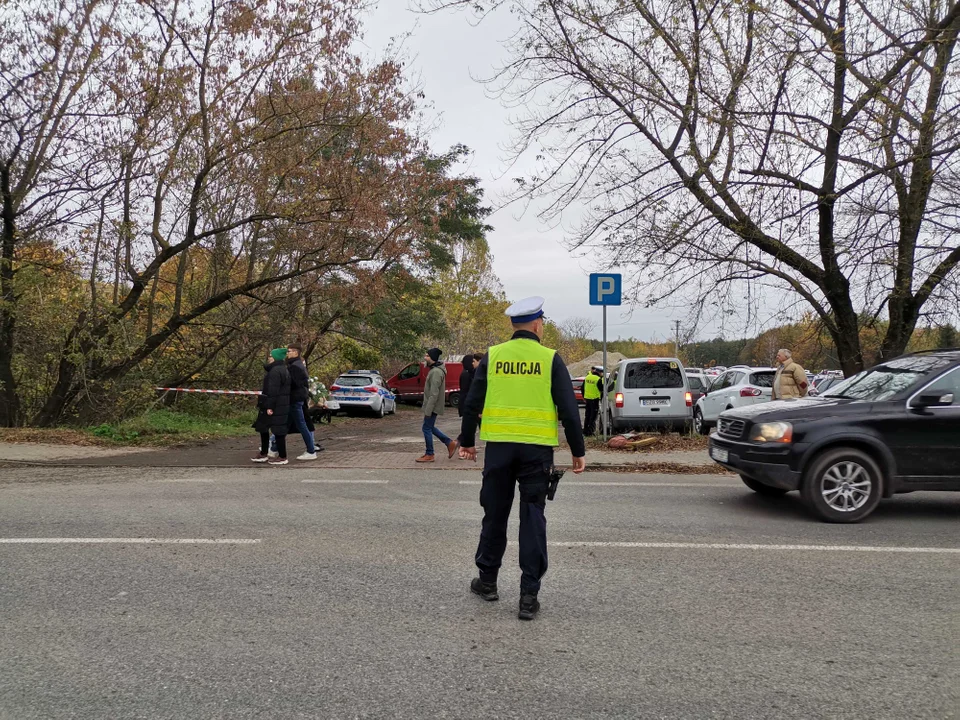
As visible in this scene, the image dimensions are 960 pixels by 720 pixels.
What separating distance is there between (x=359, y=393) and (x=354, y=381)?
54cm

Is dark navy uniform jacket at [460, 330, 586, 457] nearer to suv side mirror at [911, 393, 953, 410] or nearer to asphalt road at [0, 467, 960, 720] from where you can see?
asphalt road at [0, 467, 960, 720]

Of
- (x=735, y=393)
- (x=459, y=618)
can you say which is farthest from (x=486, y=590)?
(x=735, y=393)

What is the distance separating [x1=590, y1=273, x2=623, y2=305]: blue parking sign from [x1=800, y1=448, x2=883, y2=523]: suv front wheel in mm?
6092

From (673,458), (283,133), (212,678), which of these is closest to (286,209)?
(283,133)

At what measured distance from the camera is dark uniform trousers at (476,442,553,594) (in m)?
4.16

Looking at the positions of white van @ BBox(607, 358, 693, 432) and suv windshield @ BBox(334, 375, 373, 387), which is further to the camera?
suv windshield @ BBox(334, 375, 373, 387)

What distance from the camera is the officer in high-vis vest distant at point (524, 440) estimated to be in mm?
4188

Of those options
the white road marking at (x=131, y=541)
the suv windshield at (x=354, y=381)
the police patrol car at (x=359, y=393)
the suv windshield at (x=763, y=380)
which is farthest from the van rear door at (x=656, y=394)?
the suv windshield at (x=354, y=381)

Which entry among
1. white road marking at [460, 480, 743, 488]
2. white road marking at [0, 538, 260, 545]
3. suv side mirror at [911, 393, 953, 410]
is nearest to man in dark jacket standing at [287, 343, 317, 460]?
white road marking at [460, 480, 743, 488]

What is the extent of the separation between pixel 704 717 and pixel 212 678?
218cm

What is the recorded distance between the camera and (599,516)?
706cm

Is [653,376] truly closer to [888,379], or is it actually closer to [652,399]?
[652,399]

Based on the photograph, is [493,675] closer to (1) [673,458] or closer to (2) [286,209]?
(1) [673,458]

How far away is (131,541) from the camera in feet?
19.0
